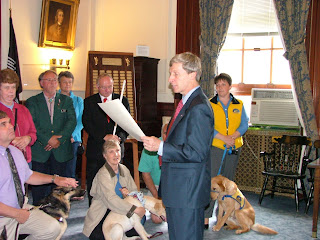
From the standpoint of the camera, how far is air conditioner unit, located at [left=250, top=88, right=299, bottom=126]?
532cm

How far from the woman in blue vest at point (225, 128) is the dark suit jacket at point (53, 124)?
4.90 ft

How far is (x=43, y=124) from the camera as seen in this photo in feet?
13.0

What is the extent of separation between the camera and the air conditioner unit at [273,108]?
17.5 feet

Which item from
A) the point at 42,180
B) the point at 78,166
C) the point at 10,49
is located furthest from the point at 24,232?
the point at 78,166

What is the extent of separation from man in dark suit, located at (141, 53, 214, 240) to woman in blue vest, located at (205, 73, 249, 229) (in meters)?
1.71

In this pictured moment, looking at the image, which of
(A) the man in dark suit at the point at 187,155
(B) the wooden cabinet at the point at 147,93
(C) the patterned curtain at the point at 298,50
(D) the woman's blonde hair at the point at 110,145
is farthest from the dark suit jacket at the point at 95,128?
(C) the patterned curtain at the point at 298,50

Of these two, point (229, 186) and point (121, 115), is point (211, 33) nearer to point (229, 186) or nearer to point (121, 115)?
point (229, 186)

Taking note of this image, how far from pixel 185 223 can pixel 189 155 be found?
40 centimetres

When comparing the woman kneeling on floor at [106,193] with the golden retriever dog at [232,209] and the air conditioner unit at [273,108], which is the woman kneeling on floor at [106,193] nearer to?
the golden retriever dog at [232,209]

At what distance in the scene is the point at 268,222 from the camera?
165 inches

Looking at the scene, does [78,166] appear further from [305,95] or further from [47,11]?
[305,95]

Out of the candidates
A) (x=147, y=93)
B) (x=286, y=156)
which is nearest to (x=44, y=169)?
(x=147, y=93)

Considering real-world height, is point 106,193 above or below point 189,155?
below

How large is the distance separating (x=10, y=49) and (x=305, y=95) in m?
3.72
